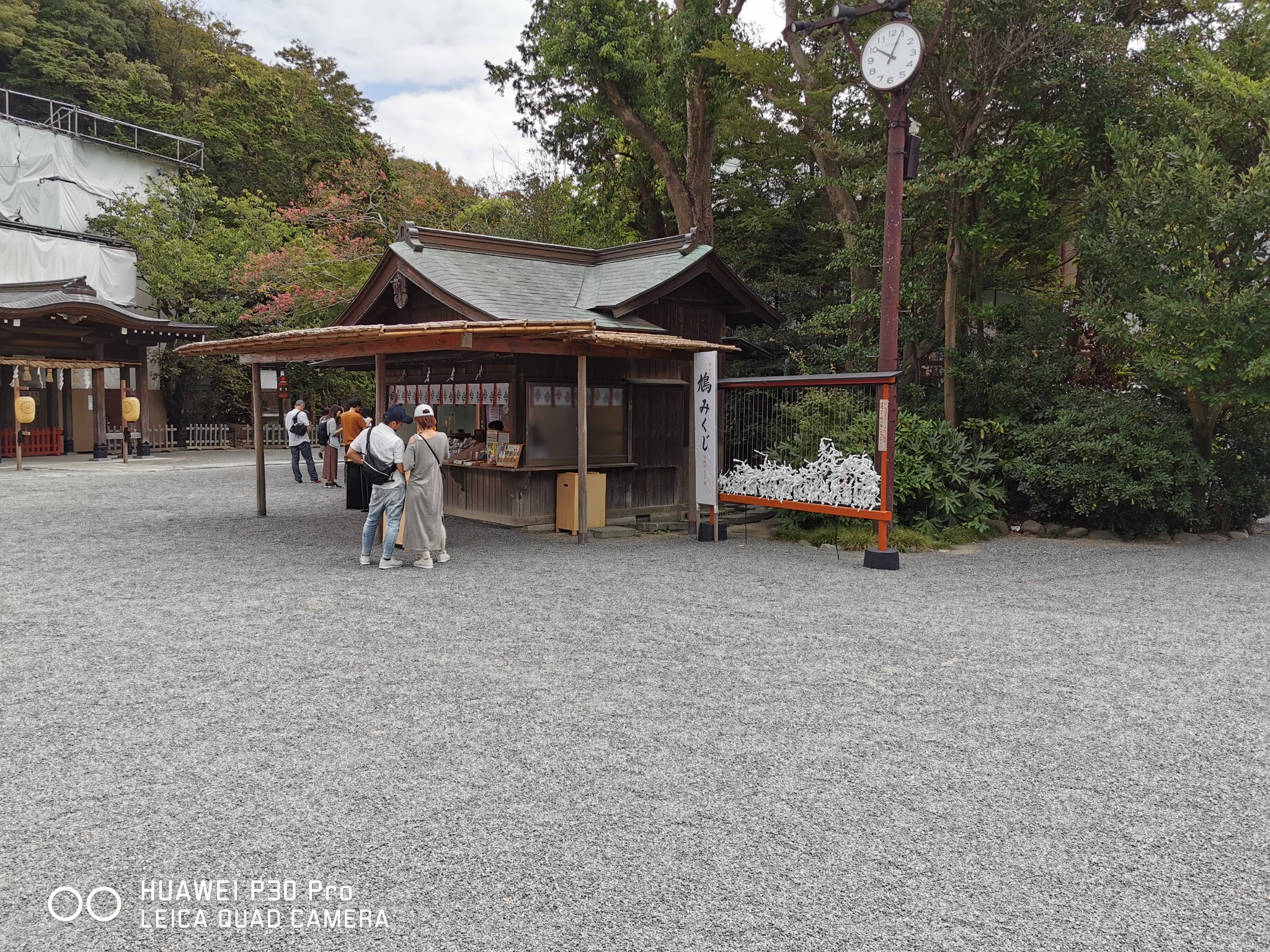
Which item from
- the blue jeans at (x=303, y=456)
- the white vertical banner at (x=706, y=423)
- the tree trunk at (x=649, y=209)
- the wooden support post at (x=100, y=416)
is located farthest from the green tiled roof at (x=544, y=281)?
the wooden support post at (x=100, y=416)

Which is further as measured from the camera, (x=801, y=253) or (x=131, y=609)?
(x=801, y=253)

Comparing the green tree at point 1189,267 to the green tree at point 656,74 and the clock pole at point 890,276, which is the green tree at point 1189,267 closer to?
the clock pole at point 890,276

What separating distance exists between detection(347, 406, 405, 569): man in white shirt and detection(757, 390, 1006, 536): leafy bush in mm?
5657

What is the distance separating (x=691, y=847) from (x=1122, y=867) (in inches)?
69.1

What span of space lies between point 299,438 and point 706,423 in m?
10.8

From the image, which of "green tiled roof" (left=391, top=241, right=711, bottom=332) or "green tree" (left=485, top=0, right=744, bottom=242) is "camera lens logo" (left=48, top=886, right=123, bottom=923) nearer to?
"green tiled roof" (left=391, top=241, right=711, bottom=332)

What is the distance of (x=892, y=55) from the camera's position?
10203 mm

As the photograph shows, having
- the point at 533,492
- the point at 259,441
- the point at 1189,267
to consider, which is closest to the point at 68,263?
the point at 259,441

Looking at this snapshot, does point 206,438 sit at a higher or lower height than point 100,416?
lower

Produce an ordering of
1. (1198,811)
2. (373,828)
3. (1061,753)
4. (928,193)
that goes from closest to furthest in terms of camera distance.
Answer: (373,828) → (1198,811) → (1061,753) → (928,193)

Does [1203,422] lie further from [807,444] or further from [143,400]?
[143,400]

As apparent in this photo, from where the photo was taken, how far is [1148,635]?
736 cm

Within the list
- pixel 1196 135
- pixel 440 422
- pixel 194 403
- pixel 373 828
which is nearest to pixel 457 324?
pixel 440 422

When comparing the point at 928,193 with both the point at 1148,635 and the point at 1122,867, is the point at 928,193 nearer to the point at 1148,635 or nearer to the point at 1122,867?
the point at 1148,635
